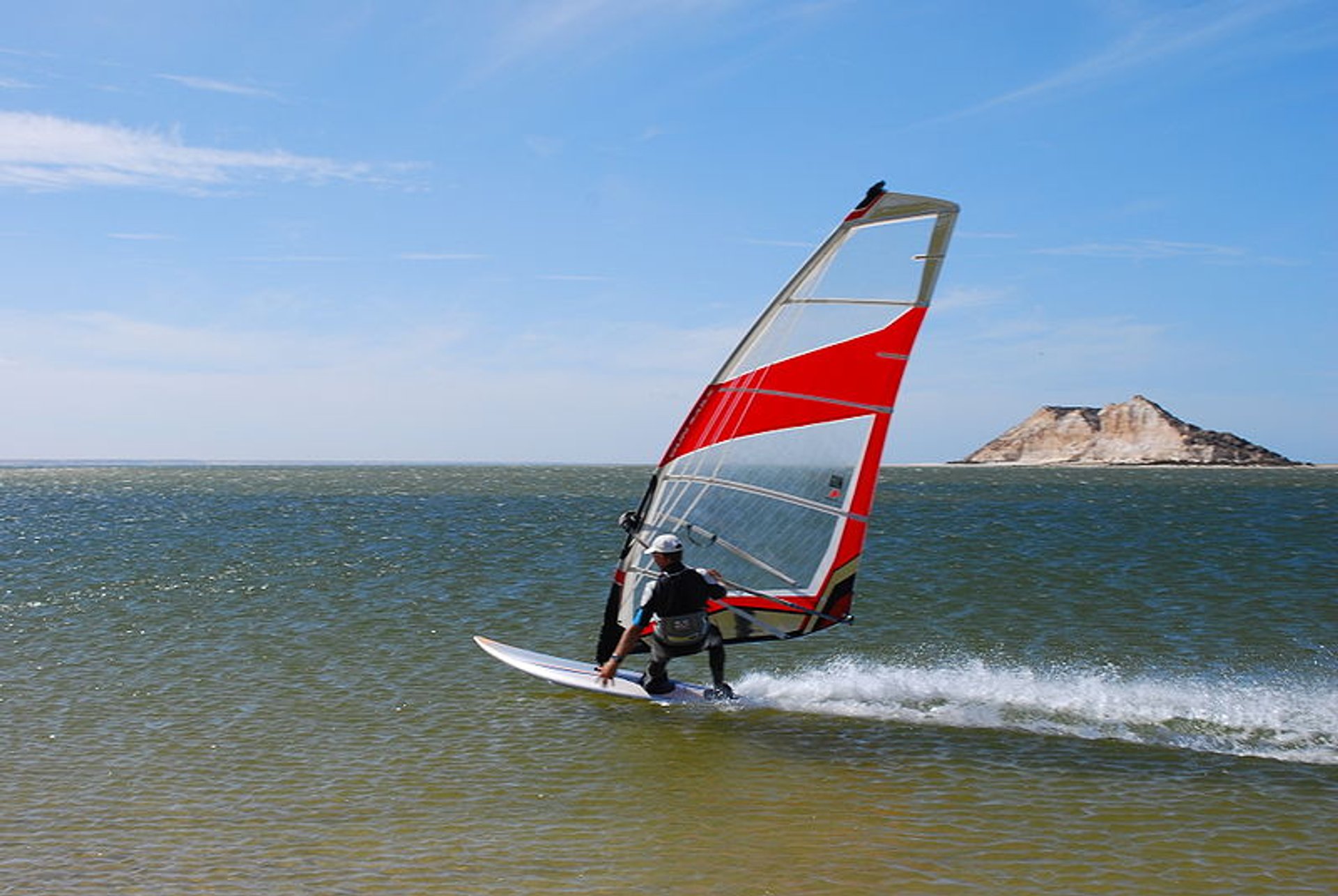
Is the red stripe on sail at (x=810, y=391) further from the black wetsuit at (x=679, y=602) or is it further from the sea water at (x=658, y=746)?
the sea water at (x=658, y=746)

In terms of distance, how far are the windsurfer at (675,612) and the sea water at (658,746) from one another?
2.21ft

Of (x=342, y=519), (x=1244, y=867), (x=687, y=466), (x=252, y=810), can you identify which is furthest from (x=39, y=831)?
(x=342, y=519)

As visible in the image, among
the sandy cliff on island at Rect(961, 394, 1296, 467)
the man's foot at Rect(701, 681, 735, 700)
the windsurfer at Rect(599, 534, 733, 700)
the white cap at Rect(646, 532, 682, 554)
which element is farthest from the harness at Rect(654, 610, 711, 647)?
the sandy cliff on island at Rect(961, 394, 1296, 467)

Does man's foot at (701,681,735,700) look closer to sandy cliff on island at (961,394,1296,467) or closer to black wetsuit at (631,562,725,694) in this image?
black wetsuit at (631,562,725,694)

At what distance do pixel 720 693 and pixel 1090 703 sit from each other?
339cm

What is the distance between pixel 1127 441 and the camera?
13225 centimetres

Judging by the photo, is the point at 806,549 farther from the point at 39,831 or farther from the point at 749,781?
the point at 39,831

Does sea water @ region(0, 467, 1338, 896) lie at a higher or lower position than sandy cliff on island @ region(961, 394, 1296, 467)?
lower

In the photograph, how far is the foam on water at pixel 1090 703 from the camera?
9.05 meters

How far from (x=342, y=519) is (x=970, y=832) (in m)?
33.0

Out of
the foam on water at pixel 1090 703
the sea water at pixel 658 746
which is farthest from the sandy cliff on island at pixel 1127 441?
the foam on water at pixel 1090 703

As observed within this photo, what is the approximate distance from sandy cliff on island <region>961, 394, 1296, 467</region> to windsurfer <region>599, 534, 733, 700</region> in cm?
13247

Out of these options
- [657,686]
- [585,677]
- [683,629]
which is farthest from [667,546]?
[585,677]

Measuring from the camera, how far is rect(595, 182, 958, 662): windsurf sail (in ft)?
29.0
